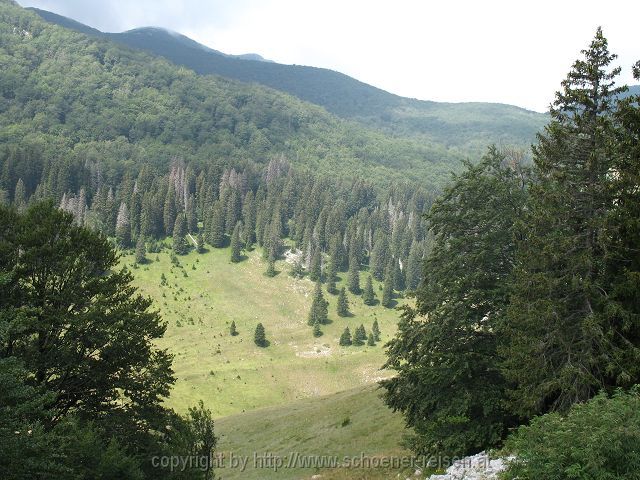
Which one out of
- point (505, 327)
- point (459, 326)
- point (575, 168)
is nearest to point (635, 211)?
point (575, 168)

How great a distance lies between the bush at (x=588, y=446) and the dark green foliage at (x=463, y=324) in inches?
308

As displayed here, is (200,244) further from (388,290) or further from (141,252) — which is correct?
(388,290)

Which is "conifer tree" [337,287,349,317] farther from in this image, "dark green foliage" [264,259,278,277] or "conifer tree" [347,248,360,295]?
"dark green foliage" [264,259,278,277]

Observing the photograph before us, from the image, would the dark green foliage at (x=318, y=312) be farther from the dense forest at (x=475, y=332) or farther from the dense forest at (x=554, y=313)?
the dense forest at (x=554, y=313)

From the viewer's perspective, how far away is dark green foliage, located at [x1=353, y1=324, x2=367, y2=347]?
333 feet

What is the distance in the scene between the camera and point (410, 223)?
178 m

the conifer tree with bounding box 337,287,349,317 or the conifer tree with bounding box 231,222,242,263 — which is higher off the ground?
the conifer tree with bounding box 231,222,242,263

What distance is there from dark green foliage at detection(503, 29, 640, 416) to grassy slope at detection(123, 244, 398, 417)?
59388 mm

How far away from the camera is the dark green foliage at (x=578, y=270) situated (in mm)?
17188

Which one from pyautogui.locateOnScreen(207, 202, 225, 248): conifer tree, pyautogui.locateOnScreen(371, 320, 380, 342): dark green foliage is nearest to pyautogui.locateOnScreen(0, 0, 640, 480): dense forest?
pyautogui.locateOnScreen(371, 320, 380, 342): dark green foliage

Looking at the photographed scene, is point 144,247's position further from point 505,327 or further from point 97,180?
point 505,327

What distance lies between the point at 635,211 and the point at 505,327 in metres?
7.14

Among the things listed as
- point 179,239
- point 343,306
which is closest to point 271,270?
point 343,306

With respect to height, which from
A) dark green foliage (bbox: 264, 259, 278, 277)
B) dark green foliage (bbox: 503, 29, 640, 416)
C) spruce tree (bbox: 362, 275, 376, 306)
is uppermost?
dark green foliage (bbox: 503, 29, 640, 416)
